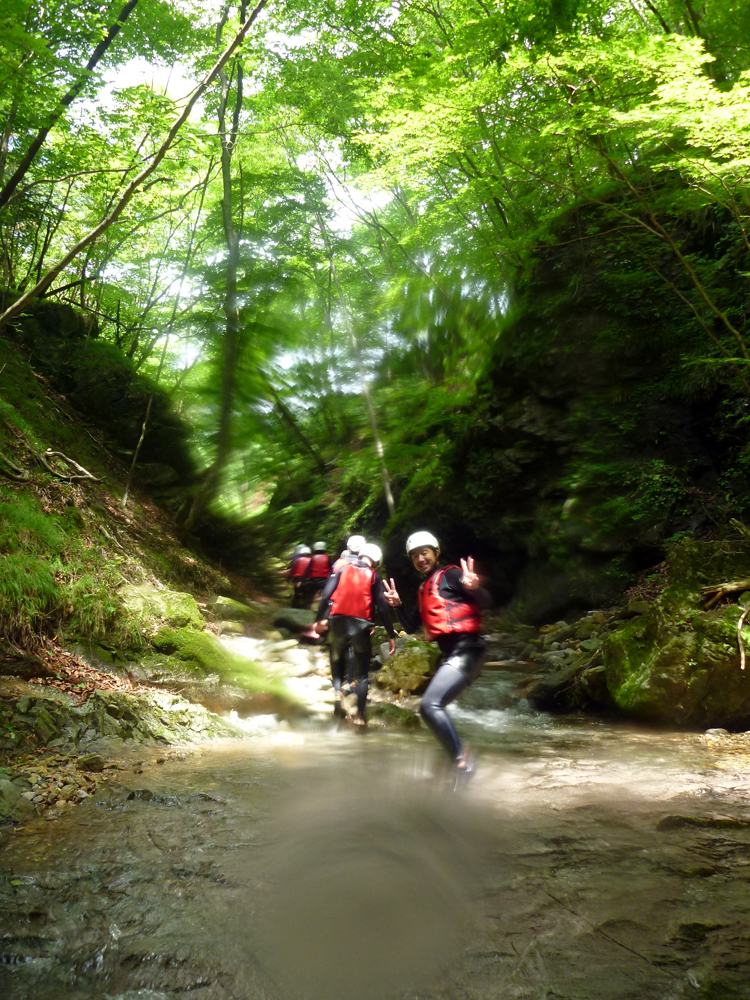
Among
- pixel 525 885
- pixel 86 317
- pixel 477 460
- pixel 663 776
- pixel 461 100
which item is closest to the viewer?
pixel 525 885

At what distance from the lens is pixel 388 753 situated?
209 inches

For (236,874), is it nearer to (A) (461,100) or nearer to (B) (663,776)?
(B) (663,776)

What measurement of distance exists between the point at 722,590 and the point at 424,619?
3818mm

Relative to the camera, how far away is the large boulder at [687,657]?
208 inches

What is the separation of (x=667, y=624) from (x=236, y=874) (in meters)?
5.15

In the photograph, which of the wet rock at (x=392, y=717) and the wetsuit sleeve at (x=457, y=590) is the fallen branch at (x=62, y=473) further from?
the wetsuit sleeve at (x=457, y=590)

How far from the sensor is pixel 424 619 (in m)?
4.45

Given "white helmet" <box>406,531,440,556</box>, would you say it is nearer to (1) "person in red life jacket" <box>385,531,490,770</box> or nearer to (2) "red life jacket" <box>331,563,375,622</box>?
(1) "person in red life jacket" <box>385,531,490,770</box>

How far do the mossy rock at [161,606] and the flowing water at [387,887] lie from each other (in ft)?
9.90

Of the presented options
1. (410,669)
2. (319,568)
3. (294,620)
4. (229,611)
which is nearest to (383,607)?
(410,669)

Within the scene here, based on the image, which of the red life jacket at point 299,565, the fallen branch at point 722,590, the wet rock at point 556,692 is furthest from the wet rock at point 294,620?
the fallen branch at point 722,590

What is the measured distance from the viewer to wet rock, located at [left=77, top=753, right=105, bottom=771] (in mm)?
3820

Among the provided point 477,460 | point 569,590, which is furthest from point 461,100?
point 569,590

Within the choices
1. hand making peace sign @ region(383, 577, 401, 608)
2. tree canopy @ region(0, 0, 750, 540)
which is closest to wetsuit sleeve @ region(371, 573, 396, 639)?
hand making peace sign @ region(383, 577, 401, 608)
